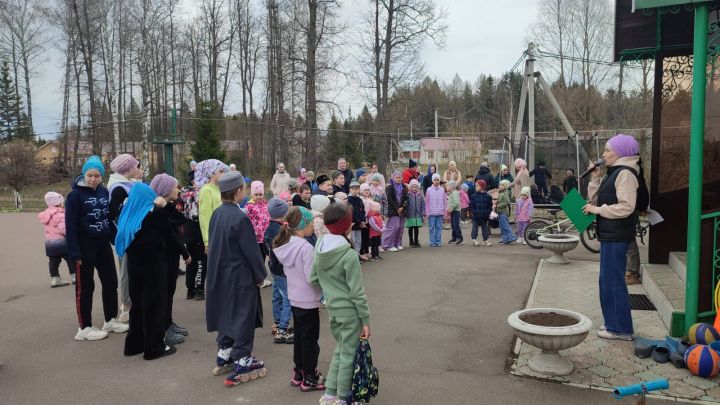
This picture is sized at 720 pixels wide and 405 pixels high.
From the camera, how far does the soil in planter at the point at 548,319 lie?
4.64 metres

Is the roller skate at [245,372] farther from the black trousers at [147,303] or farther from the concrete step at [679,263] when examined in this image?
the concrete step at [679,263]

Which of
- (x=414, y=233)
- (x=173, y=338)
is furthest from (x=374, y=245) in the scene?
(x=173, y=338)

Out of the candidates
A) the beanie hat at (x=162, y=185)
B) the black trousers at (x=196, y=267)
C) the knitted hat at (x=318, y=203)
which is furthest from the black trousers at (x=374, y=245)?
the beanie hat at (x=162, y=185)

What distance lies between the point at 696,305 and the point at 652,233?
2853mm

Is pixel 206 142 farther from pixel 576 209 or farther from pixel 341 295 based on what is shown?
pixel 341 295

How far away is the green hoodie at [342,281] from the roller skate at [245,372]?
1222mm

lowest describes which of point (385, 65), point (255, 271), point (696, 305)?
point (696, 305)

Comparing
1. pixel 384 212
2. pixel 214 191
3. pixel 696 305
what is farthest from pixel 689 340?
pixel 384 212

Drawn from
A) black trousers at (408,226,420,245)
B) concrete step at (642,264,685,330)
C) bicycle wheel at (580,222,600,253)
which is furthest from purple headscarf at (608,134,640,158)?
black trousers at (408,226,420,245)

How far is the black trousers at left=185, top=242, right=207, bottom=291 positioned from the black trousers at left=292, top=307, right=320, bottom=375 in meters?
3.59

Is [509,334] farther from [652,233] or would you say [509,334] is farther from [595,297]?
[652,233]

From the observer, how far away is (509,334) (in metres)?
5.76

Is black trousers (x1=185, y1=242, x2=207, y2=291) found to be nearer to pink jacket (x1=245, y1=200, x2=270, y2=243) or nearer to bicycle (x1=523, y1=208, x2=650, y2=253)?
pink jacket (x1=245, y1=200, x2=270, y2=243)

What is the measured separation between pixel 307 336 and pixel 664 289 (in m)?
4.46
